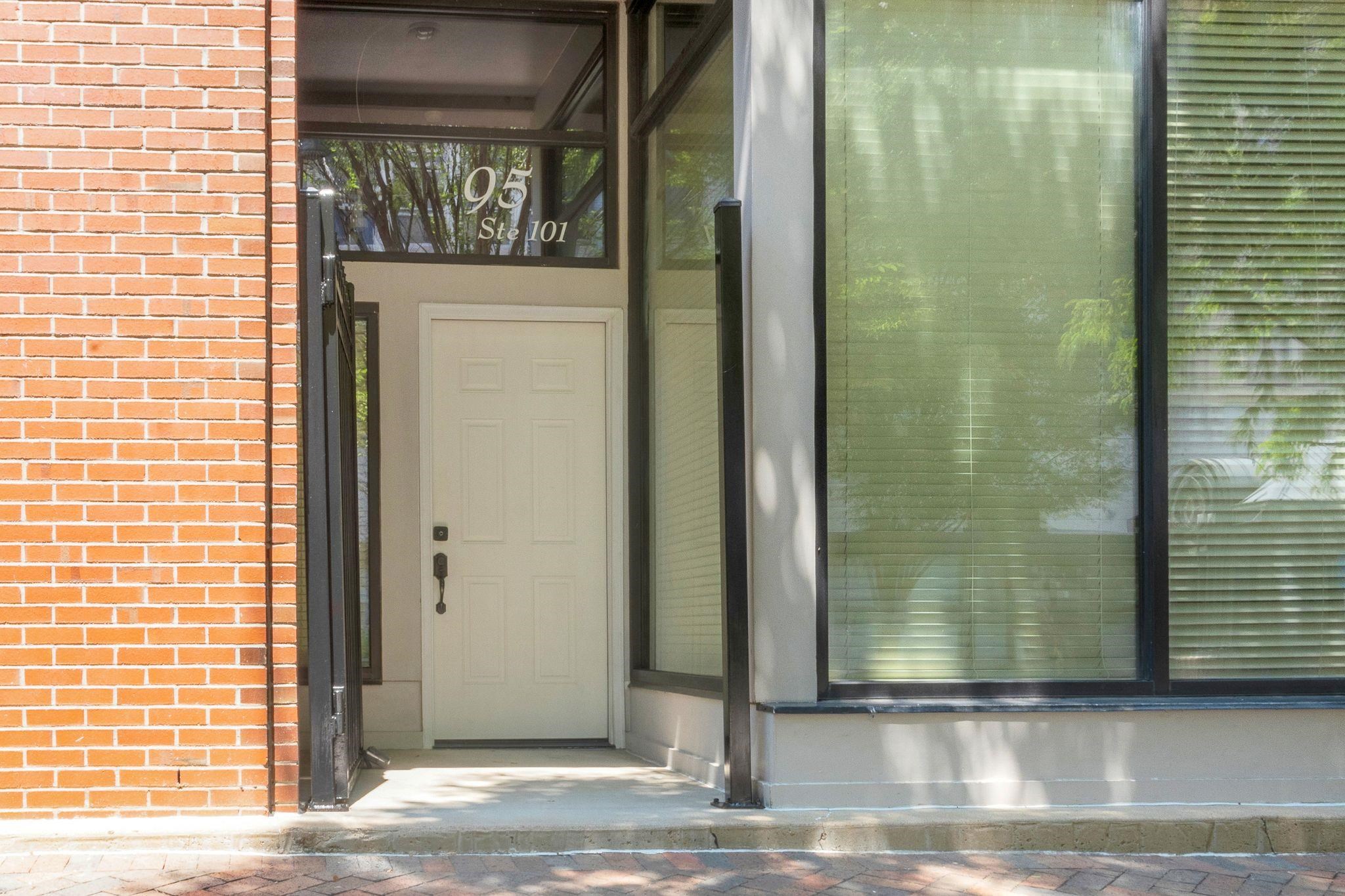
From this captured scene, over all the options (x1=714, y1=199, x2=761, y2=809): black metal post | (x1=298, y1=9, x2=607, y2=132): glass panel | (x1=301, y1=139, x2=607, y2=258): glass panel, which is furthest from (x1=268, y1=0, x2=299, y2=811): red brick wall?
(x1=298, y1=9, x2=607, y2=132): glass panel

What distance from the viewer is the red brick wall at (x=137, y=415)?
4922 mm

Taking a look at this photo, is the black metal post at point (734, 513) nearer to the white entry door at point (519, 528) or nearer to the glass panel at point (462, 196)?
the white entry door at point (519, 528)

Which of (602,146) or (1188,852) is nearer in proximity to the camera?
(1188,852)

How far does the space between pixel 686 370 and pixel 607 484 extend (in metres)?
1.24

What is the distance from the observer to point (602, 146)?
7918 millimetres

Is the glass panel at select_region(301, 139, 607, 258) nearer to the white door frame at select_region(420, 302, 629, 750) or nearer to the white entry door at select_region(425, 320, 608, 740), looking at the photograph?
the white door frame at select_region(420, 302, 629, 750)

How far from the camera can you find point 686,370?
22.3ft

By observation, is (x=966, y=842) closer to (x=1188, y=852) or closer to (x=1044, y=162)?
(x=1188, y=852)

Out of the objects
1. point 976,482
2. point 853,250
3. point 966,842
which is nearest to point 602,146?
point 853,250

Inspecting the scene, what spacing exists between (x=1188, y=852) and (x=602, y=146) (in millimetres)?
4865

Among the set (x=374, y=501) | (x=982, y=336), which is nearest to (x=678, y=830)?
(x=982, y=336)

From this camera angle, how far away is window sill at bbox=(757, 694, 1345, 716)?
5.27 metres

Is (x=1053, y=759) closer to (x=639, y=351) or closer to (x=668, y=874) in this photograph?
(x=668, y=874)

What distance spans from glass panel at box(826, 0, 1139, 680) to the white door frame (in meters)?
2.50
